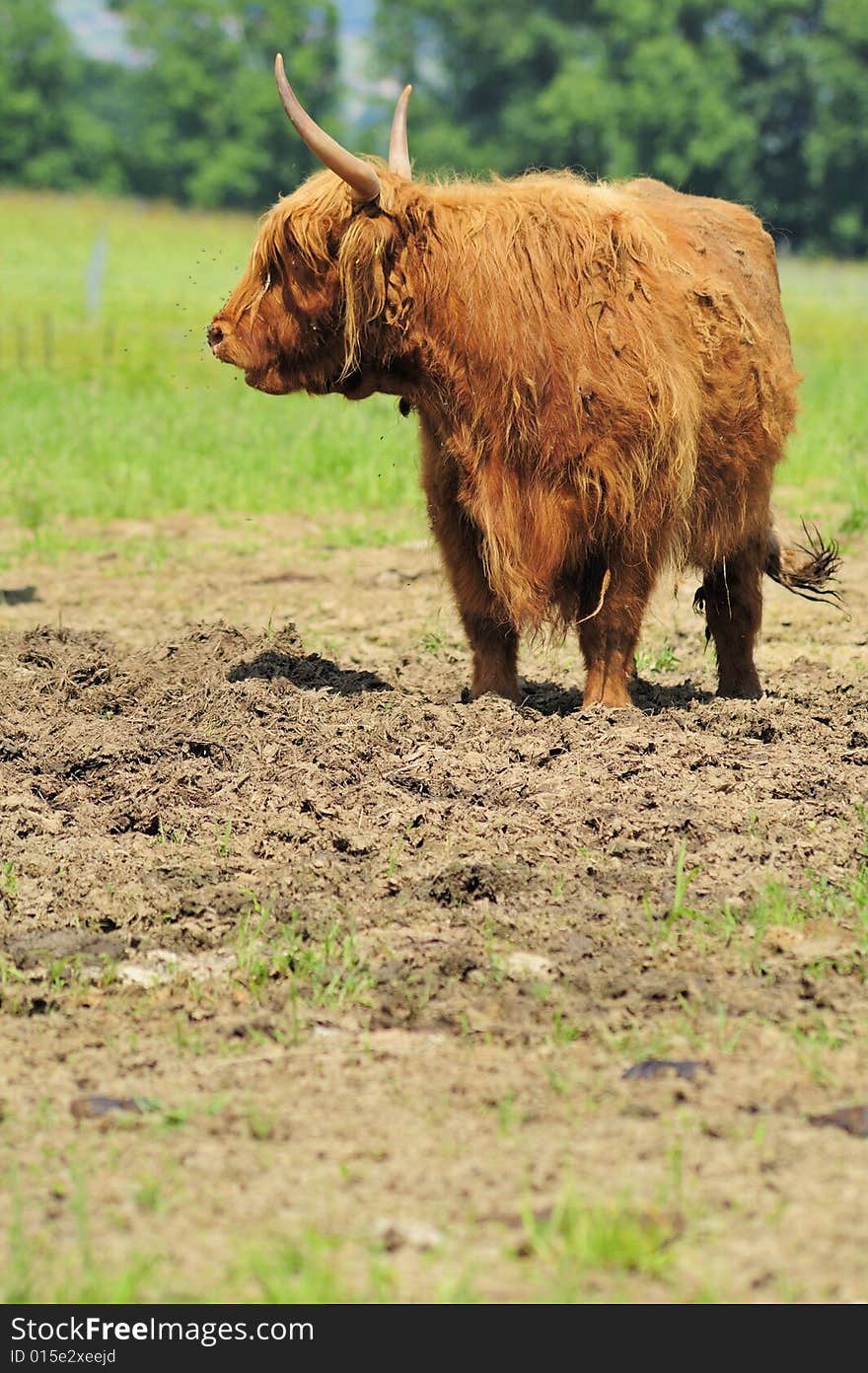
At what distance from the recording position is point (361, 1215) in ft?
9.15

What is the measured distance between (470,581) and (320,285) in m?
1.15

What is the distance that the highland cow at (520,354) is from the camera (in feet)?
17.8

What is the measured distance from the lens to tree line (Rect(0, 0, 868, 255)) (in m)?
67.4

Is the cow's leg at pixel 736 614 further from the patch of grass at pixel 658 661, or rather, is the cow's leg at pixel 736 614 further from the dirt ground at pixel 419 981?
the patch of grass at pixel 658 661

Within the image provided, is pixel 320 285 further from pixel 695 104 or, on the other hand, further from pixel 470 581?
pixel 695 104

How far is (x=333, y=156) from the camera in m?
5.24

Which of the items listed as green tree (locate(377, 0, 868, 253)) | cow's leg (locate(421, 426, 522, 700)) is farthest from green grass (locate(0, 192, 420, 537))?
green tree (locate(377, 0, 868, 253))

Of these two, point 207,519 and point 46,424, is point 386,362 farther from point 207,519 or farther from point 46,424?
point 46,424

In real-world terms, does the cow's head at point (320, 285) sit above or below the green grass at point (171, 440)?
above

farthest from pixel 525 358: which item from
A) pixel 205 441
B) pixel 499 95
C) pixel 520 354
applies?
pixel 499 95

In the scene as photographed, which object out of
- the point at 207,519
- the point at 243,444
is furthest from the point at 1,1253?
the point at 243,444

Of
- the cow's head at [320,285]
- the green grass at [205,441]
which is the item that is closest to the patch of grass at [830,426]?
the green grass at [205,441]

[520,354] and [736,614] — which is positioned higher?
[520,354]

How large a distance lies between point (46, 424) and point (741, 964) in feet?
32.1
